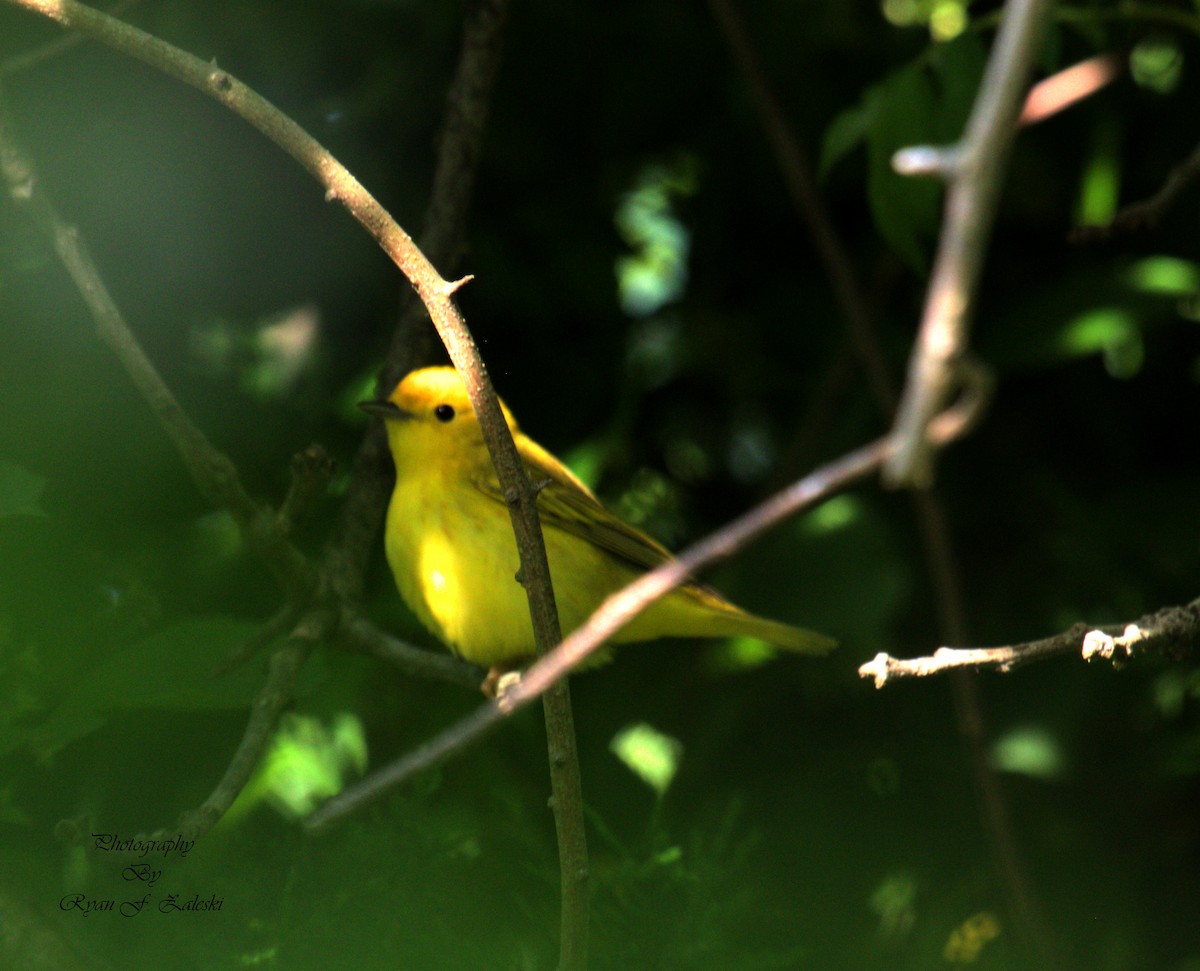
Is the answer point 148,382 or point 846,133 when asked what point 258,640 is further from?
point 846,133

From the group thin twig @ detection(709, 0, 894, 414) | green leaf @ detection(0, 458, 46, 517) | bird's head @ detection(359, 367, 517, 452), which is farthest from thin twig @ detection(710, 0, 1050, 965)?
green leaf @ detection(0, 458, 46, 517)

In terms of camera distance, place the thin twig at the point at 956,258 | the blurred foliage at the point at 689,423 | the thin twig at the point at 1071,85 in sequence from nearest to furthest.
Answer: the thin twig at the point at 956,258 → the blurred foliage at the point at 689,423 → the thin twig at the point at 1071,85

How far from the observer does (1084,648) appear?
6.70ft

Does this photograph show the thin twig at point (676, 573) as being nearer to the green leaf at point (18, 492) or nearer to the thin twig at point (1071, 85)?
the green leaf at point (18, 492)

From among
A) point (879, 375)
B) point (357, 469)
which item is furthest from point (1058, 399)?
point (357, 469)

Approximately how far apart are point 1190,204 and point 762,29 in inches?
59.7

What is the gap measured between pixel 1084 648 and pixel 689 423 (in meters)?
2.65

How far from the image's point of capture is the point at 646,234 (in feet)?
15.6

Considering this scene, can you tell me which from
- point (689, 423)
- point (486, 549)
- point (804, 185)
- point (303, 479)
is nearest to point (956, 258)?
point (303, 479)

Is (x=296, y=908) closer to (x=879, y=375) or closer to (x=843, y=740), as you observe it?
(x=843, y=740)

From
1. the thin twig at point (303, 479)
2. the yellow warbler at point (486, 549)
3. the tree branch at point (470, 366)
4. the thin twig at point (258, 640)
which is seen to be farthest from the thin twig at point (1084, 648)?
the yellow warbler at point (486, 549)

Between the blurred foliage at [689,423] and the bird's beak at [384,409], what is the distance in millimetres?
193

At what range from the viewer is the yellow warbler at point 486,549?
364 cm

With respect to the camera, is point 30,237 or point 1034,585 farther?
point 1034,585
